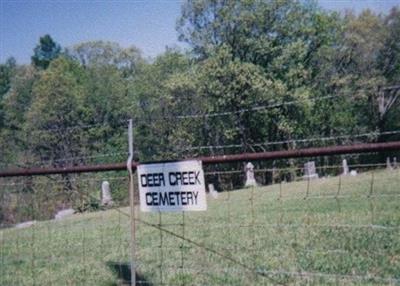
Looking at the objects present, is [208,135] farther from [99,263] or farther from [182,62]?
[99,263]

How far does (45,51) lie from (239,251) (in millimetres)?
64584

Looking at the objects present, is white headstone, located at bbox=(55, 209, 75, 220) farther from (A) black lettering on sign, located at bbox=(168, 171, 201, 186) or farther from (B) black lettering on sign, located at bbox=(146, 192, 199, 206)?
(A) black lettering on sign, located at bbox=(168, 171, 201, 186)

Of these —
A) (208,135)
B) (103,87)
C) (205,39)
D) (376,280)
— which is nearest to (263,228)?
(376,280)

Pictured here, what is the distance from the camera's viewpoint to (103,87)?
4541 cm

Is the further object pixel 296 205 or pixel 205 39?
pixel 205 39

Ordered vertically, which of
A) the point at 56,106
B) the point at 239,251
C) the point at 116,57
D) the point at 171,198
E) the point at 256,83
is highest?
the point at 116,57

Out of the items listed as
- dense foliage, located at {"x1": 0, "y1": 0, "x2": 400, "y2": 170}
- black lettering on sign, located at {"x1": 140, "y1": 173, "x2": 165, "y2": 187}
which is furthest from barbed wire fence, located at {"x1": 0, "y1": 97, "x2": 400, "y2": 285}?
dense foliage, located at {"x1": 0, "y1": 0, "x2": 400, "y2": 170}

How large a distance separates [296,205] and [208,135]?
1992 centimetres

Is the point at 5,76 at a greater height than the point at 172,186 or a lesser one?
greater

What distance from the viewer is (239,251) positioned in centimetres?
642

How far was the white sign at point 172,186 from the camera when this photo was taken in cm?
347

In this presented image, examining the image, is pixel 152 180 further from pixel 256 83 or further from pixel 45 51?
pixel 45 51

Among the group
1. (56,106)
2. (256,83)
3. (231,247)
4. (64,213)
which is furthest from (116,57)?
(231,247)

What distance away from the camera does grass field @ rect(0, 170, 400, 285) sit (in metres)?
5.11
